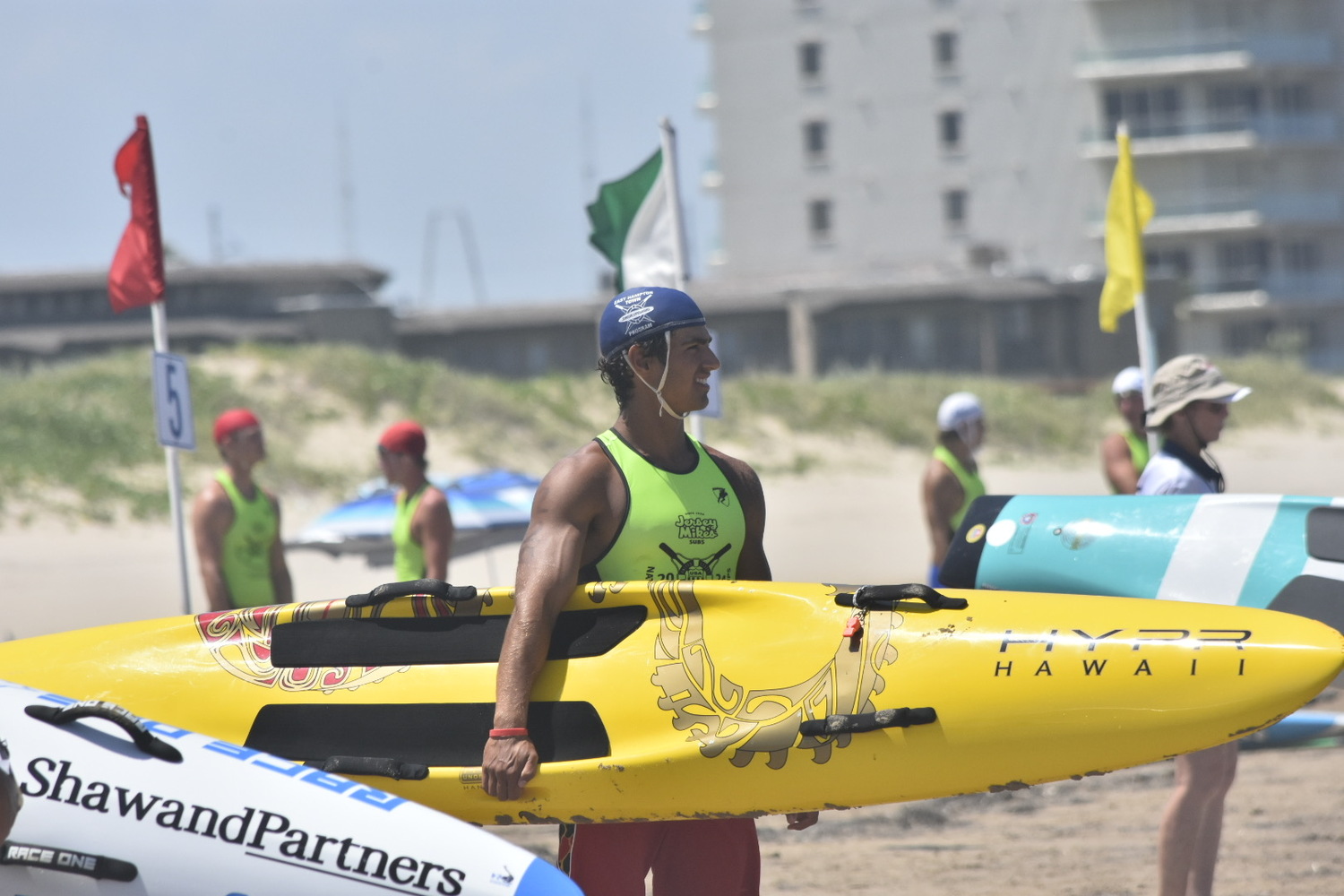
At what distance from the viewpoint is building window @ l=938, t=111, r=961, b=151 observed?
2024 inches

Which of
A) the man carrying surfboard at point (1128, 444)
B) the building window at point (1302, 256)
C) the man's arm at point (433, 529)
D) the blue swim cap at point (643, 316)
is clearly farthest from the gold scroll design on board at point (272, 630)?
the building window at point (1302, 256)

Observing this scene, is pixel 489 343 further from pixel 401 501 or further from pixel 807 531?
pixel 401 501

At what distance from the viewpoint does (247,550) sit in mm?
6465

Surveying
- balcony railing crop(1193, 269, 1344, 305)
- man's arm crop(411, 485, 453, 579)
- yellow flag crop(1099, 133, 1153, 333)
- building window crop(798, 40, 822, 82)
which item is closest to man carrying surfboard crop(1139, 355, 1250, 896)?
man's arm crop(411, 485, 453, 579)

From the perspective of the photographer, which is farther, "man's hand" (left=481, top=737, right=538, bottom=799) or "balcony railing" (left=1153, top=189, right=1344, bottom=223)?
"balcony railing" (left=1153, top=189, right=1344, bottom=223)

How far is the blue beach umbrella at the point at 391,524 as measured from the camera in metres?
10.9

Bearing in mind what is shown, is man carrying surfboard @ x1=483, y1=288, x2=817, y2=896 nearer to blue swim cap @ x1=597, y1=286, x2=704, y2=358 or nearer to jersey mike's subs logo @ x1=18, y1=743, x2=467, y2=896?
blue swim cap @ x1=597, y1=286, x2=704, y2=358

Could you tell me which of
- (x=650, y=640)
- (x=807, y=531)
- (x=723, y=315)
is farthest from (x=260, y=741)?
(x=723, y=315)

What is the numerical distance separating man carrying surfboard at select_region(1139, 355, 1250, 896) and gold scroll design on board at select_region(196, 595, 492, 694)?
198 cm

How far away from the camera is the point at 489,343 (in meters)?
42.4

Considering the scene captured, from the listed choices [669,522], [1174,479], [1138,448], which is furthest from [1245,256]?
[669,522]

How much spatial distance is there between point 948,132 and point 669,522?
1967 inches

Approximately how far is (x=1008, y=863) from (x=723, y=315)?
36.8 metres

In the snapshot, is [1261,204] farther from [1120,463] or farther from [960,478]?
[960,478]
